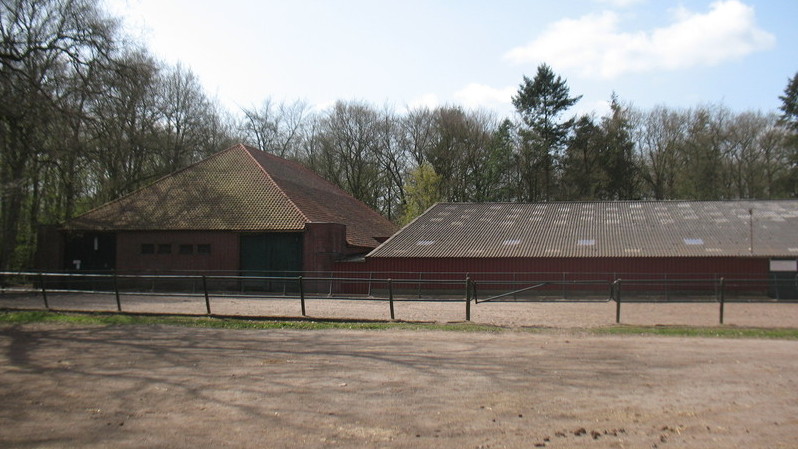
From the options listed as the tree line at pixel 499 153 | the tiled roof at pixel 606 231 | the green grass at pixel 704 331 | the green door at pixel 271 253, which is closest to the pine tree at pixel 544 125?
the tree line at pixel 499 153

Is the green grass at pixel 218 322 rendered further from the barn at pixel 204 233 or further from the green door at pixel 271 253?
the green door at pixel 271 253

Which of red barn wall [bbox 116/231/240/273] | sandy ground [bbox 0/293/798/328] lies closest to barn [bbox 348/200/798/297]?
red barn wall [bbox 116/231/240/273]

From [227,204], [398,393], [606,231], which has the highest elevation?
[227,204]

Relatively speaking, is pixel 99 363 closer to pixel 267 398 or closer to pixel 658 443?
pixel 267 398

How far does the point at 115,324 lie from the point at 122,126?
27.2ft

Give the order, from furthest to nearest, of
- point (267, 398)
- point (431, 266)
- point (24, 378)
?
point (431, 266) < point (24, 378) < point (267, 398)

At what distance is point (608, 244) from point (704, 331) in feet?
64.7

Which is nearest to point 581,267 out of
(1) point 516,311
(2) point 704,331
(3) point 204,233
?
(1) point 516,311

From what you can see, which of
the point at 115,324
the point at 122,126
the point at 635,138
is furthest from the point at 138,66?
the point at 635,138

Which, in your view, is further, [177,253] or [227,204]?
[227,204]

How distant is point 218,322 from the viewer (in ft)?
50.8

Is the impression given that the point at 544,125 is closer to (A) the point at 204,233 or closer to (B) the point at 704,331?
(A) the point at 204,233

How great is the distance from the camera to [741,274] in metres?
30.8

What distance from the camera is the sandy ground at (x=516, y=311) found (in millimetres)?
16141
